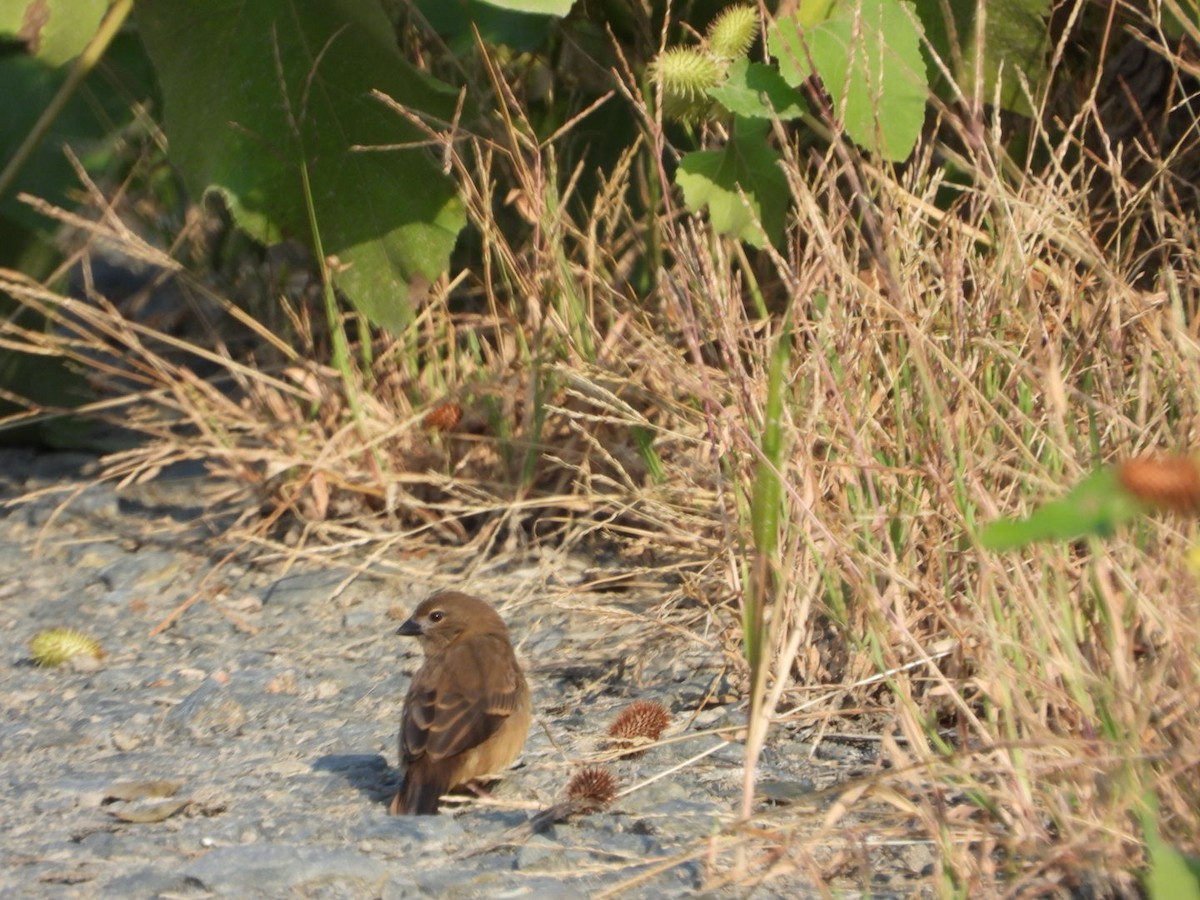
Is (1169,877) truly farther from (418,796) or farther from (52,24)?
(52,24)

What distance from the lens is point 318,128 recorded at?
443 cm

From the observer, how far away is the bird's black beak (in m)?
3.83

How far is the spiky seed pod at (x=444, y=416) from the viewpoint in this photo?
15.4ft

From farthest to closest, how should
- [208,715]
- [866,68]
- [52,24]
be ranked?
[52,24]
[208,715]
[866,68]

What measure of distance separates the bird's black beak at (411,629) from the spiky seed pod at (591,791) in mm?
949

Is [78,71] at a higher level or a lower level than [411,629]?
higher

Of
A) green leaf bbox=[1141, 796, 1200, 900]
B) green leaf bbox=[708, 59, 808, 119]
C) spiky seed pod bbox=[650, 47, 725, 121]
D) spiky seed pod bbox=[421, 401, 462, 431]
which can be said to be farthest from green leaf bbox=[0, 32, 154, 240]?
green leaf bbox=[1141, 796, 1200, 900]

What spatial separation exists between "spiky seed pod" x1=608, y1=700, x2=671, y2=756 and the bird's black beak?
2.14 ft

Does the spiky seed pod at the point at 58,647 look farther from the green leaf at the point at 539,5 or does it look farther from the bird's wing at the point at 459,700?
the green leaf at the point at 539,5

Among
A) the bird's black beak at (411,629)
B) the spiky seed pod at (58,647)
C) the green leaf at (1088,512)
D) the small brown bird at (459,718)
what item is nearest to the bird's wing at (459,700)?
the small brown bird at (459,718)

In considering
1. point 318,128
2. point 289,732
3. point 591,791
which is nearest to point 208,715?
point 289,732

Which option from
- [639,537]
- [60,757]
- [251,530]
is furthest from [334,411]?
[60,757]

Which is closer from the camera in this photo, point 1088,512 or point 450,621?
point 1088,512

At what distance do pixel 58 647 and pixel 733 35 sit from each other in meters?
2.25
